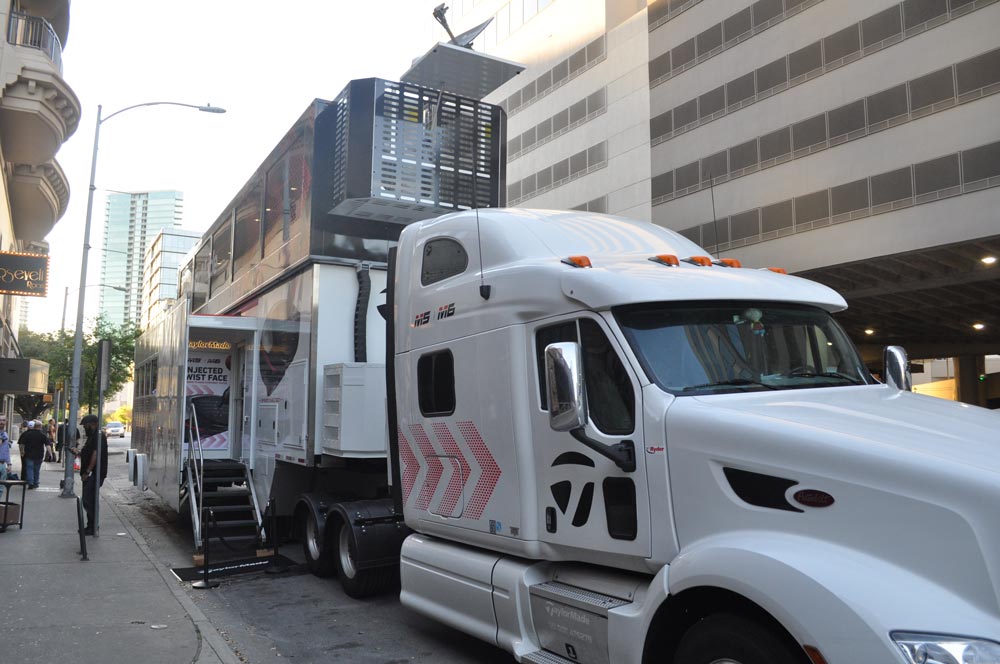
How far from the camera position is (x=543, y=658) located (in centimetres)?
500

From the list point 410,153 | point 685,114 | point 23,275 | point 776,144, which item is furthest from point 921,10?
point 23,275

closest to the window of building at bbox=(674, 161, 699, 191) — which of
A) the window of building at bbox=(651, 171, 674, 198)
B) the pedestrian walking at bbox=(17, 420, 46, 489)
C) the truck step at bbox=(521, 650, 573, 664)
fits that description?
the window of building at bbox=(651, 171, 674, 198)

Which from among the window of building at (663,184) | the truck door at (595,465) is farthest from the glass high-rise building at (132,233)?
the truck door at (595,465)

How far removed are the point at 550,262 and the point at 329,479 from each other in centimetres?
554

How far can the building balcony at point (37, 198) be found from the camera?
90.9 feet

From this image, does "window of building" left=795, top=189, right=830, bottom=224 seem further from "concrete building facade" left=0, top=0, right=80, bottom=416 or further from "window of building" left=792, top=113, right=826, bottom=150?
"concrete building facade" left=0, top=0, right=80, bottom=416

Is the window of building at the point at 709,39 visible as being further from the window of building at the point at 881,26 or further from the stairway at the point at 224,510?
the stairway at the point at 224,510

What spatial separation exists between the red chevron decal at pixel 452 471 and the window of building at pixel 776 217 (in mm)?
21083

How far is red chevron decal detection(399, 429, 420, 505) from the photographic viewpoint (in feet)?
22.2

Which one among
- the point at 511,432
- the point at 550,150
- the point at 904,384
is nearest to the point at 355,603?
the point at 511,432

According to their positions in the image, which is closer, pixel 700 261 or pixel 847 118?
pixel 700 261

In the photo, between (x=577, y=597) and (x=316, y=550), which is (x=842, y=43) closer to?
(x=316, y=550)

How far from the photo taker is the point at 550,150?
3678 cm

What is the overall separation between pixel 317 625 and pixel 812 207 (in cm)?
2107
